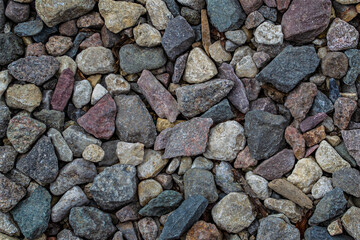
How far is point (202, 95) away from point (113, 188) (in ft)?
2.84

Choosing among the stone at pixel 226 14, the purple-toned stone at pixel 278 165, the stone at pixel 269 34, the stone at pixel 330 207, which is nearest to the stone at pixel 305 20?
the stone at pixel 269 34

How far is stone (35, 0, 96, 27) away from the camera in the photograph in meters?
2.34

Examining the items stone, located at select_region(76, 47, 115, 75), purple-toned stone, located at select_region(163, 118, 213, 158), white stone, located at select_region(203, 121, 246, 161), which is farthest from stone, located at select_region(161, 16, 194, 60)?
white stone, located at select_region(203, 121, 246, 161)

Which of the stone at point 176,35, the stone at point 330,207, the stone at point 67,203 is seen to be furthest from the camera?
the stone at point 176,35

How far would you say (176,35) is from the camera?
2.37 m

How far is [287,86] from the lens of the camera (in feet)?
7.36

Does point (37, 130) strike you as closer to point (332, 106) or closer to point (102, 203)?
point (102, 203)

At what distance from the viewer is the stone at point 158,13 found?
241 centimetres

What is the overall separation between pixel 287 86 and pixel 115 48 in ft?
4.12

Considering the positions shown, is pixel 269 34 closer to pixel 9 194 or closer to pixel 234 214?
pixel 234 214

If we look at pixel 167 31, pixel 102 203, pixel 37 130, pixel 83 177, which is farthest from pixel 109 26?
pixel 102 203

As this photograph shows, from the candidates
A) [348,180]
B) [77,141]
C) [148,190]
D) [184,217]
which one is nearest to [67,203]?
[77,141]

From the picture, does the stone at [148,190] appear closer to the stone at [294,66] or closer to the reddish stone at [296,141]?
the reddish stone at [296,141]

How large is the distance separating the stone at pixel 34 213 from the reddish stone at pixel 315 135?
1.78 metres
